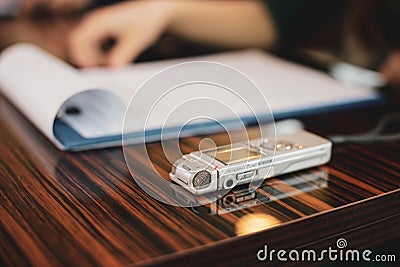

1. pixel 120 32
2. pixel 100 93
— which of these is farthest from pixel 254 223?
pixel 120 32

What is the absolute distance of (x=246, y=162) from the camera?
0.42m

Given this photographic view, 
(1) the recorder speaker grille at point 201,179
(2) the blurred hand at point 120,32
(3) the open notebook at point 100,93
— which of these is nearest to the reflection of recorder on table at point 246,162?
(1) the recorder speaker grille at point 201,179

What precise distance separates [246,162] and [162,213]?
7cm

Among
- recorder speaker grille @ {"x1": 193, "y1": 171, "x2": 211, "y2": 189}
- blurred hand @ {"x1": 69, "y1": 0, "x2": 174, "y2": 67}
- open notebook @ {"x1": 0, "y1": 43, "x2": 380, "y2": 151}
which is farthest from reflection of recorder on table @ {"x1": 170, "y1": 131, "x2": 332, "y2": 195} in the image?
blurred hand @ {"x1": 69, "y1": 0, "x2": 174, "y2": 67}

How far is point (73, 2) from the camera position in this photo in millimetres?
1347

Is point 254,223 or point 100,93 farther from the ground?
point 100,93

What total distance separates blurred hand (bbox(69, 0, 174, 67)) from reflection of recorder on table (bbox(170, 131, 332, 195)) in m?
0.43

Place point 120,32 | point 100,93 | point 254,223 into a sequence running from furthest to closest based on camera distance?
point 120,32 < point 100,93 < point 254,223

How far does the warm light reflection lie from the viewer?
37cm

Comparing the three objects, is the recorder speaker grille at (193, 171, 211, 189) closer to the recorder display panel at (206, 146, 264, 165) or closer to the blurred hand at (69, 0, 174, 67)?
the recorder display panel at (206, 146, 264, 165)

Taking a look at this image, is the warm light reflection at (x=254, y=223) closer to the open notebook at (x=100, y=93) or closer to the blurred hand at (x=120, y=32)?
the open notebook at (x=100, y=93)

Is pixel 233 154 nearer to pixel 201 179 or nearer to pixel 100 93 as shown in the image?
pixel 201 179

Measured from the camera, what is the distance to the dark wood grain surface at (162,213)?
1.14 ft

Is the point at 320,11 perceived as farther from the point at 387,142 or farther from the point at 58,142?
the point at 58,142
